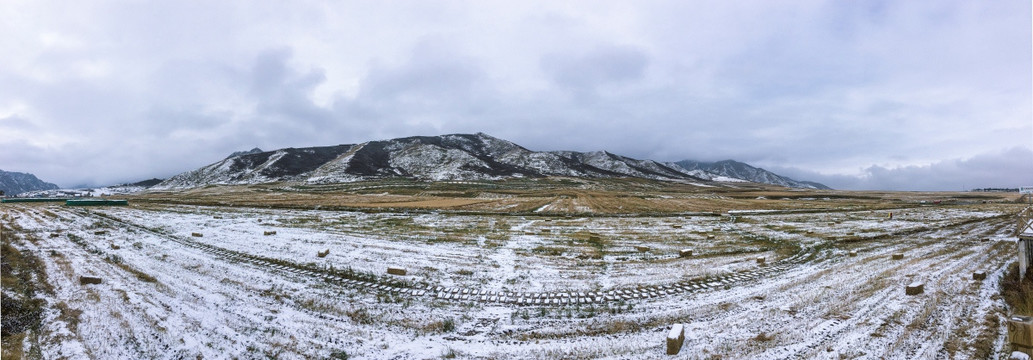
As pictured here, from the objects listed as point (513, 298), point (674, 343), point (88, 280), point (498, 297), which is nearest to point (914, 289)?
point (674, 343)

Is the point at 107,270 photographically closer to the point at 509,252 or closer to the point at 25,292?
the point at 25,292

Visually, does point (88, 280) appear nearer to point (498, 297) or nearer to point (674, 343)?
point (498, 297)

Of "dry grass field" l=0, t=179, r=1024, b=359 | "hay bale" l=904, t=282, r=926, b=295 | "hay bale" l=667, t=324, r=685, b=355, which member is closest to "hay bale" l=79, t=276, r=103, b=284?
"dry grass field" l=0, t=179, r=1024, b=359

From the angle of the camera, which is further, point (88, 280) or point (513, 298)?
point (88, 280)

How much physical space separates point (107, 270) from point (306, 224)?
18317 millimetres

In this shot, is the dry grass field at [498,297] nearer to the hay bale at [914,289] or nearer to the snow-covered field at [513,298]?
the snow-covered field at [513,298]

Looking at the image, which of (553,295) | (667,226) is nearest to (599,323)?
(553,295)

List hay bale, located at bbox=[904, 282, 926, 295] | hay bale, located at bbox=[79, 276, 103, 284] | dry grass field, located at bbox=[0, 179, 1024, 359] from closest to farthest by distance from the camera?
dry grass field, located at bbox=[0, 179, 1024, 359] → hay bale, located at bbox=[904, 282, 926, 295] → hay bale, located at bbox=[79, 276, 103, 284]

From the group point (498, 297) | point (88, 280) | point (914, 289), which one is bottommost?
point (498, 297)

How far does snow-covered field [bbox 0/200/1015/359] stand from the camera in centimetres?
969

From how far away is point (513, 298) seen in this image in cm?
1370

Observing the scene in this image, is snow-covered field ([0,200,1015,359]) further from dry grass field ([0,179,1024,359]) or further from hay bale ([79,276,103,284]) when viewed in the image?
hay bale ([79,276,103,284])

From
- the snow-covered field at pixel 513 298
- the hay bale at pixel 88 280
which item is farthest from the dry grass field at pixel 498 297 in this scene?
the hay bale at pixel 88 280

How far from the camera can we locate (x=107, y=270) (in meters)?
16.6
